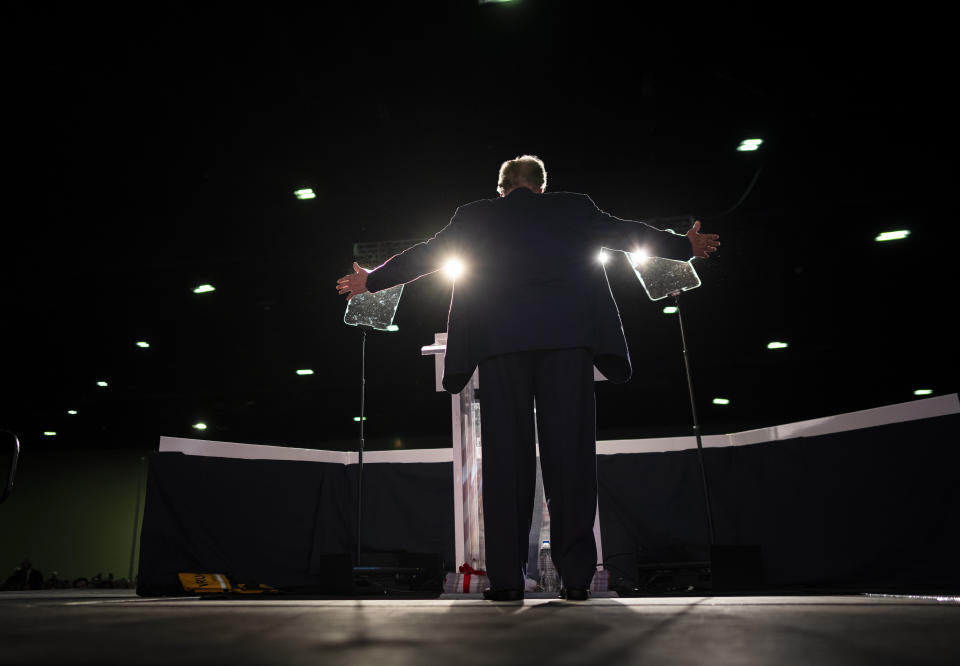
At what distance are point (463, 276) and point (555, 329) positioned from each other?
0.36 m

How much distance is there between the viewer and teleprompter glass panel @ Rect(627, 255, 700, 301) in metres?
2.33

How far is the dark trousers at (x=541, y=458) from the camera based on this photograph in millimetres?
1684

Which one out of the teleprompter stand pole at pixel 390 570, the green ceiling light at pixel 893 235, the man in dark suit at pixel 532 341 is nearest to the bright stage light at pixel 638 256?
the man in dark suit at pixel 532 341

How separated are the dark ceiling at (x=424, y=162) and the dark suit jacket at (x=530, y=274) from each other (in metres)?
2.63

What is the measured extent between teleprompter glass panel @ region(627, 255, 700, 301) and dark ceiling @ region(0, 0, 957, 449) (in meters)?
2.41

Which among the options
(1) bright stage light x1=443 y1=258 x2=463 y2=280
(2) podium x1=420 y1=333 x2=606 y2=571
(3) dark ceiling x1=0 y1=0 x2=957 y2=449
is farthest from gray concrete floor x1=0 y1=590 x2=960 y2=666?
(3) dark ceiling x1=0 y1=0 x2=957 y2=449

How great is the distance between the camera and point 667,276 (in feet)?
7.73

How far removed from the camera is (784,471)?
3.51 meters

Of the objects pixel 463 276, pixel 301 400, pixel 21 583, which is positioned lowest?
pixel 21 583

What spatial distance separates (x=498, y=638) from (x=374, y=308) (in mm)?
1847

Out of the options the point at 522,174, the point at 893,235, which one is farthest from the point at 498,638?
the point at 893,235

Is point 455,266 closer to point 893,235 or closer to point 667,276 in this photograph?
point 667,276

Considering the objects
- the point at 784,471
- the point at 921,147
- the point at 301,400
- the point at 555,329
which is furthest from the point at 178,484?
the point at 301,400

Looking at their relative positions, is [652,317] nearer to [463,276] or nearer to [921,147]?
[921,147]
